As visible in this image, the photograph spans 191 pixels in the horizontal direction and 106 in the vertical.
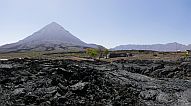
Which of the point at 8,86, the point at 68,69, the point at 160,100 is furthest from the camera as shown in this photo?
the point at 68,69

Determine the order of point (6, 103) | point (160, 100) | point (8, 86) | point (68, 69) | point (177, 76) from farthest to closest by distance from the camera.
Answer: point (177, 76) < point (68, 69) < point (8, 86) < point (160, 100) < point (6, 103)

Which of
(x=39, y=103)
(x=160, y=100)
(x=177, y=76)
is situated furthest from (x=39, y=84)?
(x=177, y=76)

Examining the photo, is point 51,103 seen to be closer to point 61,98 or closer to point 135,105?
point 61,98

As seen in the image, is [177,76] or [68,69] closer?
[68,69]

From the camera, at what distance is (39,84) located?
1667 inches

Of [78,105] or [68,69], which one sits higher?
[68,69]

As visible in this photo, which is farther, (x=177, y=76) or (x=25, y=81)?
(x=177, y=76)

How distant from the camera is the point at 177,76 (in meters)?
63.6

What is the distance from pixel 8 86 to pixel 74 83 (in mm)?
9597

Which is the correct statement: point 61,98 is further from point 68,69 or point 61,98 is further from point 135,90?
point 68,69

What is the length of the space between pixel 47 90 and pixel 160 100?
1530cm

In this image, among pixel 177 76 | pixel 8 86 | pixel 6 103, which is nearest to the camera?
pixel 6 103

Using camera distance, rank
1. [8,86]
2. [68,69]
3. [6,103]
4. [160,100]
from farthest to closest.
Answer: [68,69]
[8,86]
[160,100]
[6,103]

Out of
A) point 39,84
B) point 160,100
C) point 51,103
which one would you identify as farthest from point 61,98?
point 160,100
